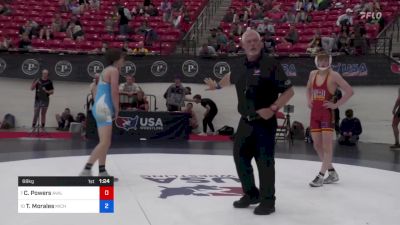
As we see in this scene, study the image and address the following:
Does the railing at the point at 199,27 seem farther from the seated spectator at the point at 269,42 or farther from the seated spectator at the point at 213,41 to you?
the seated spectator at the point at 269,42

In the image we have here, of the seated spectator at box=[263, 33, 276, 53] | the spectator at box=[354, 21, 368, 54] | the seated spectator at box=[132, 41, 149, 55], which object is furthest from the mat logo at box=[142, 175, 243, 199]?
the seated spectator at box=[263, 33, 276, 53]

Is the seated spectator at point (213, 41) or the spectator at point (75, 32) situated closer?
the seated spectator at point (213, 41)

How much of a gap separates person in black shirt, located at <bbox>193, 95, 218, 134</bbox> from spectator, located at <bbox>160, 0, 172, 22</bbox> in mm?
4673

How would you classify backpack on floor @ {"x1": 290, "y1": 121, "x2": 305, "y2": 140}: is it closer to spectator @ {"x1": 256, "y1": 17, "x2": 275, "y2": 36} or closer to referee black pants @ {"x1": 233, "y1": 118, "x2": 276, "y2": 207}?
spectator @ {"x1": 256, "y1": 17, "x2": 275, "y2": 36}

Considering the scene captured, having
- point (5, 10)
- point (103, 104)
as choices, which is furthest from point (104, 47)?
point (103, 104)

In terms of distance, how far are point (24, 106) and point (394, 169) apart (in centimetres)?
891

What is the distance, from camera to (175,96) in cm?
1284

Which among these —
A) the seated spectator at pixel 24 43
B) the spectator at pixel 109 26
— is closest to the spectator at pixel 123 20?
the spectator at pixel 109 26

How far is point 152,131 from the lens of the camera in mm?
12039

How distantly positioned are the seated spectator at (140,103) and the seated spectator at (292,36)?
404 centimetres

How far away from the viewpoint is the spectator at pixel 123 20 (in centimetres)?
1608

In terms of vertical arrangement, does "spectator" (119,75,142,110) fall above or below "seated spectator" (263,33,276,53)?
below

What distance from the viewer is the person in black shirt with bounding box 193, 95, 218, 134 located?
1309 centimetres

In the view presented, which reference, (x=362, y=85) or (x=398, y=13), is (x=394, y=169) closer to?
(x=362, y=85)
